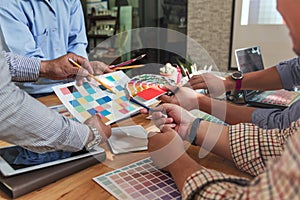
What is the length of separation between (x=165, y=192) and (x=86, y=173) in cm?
20

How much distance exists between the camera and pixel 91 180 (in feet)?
2.19

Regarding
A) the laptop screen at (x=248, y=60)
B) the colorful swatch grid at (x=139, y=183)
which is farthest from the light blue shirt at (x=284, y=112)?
the colorful swatch grid at (x=139, y=183)

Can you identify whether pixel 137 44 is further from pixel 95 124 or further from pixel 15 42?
pixel 95 124

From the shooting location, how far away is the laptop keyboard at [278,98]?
1.29m

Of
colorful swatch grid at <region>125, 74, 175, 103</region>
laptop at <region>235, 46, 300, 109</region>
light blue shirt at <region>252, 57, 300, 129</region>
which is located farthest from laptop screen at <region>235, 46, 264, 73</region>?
colorful swatch grid at <region>125, 74, 175, 103</region>

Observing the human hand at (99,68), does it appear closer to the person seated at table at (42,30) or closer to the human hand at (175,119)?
the person seated at table at (42,30)

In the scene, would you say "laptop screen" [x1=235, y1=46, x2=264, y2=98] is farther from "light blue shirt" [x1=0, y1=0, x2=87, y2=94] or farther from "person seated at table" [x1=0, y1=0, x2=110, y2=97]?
"light blue shirt" [x1=0, y1=0, x2=87, y2=94]

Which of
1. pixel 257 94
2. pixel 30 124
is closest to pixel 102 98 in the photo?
pixel 30 124

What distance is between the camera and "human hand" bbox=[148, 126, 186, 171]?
2.20ft

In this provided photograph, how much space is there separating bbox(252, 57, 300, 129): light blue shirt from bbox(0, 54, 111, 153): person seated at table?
551 millimetres

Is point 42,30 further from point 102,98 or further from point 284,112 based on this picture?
point 284,112

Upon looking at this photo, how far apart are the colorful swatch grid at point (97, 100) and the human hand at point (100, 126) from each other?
0.05 m

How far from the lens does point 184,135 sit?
82 cm

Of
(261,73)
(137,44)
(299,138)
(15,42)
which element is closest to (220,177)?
(299,138)
